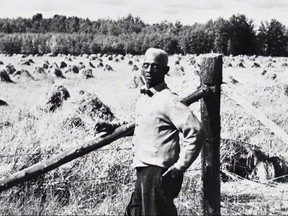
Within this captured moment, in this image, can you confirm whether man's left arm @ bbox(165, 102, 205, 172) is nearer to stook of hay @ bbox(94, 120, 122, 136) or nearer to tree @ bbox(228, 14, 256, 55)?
stook of hay @ bbox(94, 120, 122, 136)

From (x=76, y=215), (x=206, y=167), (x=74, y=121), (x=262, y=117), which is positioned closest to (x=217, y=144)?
(x=206, y=167)

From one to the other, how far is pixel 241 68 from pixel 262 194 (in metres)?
33.9

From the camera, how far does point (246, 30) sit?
7881 cm

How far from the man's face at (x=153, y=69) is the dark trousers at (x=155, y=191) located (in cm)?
57

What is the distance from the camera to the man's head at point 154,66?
2.72m

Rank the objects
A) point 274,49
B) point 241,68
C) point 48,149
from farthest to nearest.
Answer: point 274,49 → point 241,68 → point 48,149

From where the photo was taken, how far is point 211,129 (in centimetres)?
341

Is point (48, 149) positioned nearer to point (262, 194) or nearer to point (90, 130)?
point (90, 130)

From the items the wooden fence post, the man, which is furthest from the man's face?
the wooden fence post

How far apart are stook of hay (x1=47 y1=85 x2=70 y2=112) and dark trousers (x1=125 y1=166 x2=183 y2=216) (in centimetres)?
860

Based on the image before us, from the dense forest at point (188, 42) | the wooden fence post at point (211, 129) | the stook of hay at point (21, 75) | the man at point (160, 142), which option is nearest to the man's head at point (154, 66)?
the man at point (160, 142)

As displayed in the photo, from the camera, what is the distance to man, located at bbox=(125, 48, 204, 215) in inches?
102

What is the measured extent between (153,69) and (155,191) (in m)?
0.79

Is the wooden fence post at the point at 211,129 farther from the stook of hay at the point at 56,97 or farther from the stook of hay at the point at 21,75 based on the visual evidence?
the stook of hay at the point at 21,75
